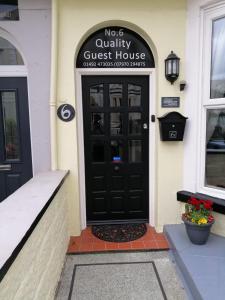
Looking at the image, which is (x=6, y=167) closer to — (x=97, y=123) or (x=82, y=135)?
(x=82, y=135)

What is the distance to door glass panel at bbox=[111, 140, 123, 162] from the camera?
10.7 ft

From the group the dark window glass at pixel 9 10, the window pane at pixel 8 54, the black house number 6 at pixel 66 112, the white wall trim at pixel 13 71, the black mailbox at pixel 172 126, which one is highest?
the dark window glass at pixel 9 10

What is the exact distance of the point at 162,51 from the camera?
2945 mm

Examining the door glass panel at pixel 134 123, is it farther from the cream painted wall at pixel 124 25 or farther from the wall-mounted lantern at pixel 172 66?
the wall-mounted lantern at pixel 172 66

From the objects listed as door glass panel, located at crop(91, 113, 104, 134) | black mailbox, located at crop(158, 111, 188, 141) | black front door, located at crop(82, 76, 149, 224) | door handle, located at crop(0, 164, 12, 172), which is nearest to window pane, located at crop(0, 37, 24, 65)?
black front door, located at crop(82, 76, 149, 224)

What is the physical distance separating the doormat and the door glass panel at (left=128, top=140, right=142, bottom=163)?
36.9 inches

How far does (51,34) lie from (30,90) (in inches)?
28.4

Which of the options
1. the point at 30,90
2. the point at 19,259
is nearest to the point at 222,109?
the point at 30,90

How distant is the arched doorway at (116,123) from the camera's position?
306 cm

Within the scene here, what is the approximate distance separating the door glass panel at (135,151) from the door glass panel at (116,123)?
25cm

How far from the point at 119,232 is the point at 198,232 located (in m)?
1.07

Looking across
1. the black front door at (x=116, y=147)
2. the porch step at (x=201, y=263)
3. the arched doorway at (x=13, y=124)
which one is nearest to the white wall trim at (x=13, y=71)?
the arched doorway at (x=13, y=124)

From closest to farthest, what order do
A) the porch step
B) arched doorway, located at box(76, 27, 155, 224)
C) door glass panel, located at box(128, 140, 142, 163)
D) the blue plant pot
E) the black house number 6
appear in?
1. the porch step
2. the blue plant pot
3. the black house number 6
4. arched doorway, located at box(76, 27, 155, 224)
5. door glass panel, located at box(128, 140, 142, 163)

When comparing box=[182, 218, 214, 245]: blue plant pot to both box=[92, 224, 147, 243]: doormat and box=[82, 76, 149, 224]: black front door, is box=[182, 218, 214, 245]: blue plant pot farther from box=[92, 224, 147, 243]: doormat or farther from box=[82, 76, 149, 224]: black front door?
box=[82, 76, 149, 224]: black front door
